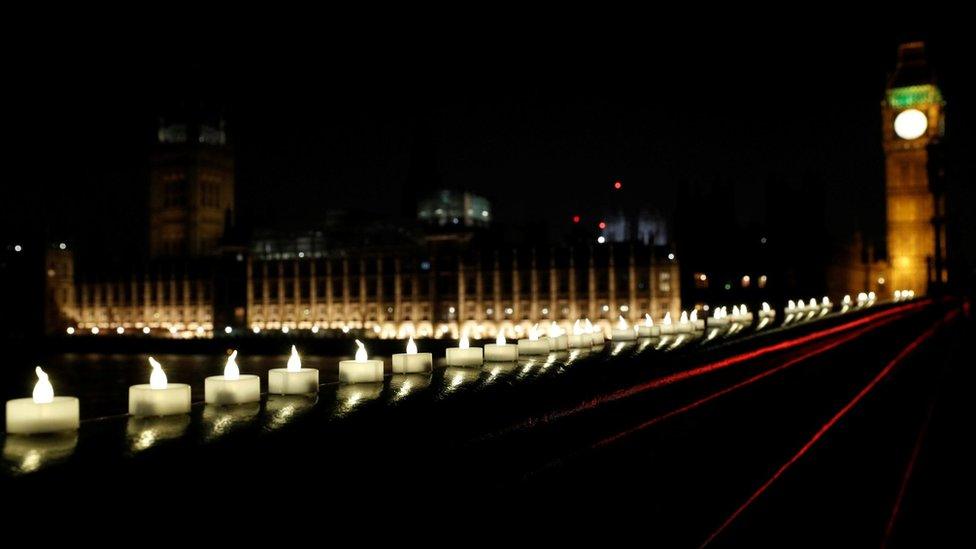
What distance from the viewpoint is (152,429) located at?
2.20 m

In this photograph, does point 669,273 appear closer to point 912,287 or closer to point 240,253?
point 912,287

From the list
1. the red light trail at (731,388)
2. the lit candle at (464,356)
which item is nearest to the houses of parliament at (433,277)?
the red light trail at (731,388)

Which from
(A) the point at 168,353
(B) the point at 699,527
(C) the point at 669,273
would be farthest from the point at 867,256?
(B) the point at 699,527

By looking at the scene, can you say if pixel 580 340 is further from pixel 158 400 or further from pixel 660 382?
pixel 158 400

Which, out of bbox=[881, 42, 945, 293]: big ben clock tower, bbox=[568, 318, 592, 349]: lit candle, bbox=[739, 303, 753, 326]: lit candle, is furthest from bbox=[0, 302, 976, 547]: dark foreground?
bbox=[881, 42, 945, 293]: big ben clock tower

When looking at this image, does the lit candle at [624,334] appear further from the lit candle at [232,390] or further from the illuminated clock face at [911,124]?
the illuminated clock face at [911,124]

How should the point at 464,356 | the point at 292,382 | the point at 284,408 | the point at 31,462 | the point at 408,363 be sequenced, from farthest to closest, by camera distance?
the point at 464,356 → the point at 408,363 → the point at 292,382 → the point at 284,408 → the point at 31,462

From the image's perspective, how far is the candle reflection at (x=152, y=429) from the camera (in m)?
1.98

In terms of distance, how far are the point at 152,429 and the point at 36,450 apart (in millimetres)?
354

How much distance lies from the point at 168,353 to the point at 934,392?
28.5m

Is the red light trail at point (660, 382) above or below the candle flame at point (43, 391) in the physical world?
below

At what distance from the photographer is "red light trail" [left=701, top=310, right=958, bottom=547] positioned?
378cm

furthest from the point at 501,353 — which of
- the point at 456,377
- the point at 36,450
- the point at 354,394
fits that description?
the point at 36,450

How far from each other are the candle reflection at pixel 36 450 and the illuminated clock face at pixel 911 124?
72026 mm
